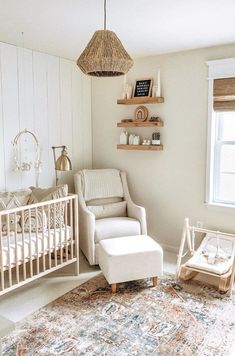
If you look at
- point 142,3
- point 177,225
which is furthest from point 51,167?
point 142,3

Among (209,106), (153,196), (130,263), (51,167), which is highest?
(209,106)

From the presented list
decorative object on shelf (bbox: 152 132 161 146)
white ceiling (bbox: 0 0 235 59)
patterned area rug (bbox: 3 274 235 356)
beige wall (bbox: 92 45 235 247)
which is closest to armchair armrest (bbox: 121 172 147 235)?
beige wall (bbox: 92 45 235 247)

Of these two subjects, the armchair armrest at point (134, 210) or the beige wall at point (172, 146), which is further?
the armchair armrest at point (134, 210)

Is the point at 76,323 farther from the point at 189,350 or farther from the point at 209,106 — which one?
the point at 209,106

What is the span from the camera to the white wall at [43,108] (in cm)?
363

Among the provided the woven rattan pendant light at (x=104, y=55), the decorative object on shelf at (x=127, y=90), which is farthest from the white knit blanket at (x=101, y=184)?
the woven rattan pendant light at (x=104, y=55)

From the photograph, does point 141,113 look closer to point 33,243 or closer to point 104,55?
point 33,243

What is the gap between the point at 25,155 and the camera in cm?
389

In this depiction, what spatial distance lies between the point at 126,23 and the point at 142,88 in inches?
52.3

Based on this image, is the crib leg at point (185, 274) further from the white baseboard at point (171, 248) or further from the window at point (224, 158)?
the window at point (224, 158)

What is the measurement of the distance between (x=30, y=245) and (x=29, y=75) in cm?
196

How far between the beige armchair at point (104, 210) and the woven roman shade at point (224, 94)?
1469 mm

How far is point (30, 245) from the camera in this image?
3.04 meters

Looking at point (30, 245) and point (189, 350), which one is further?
point (30, 245)
